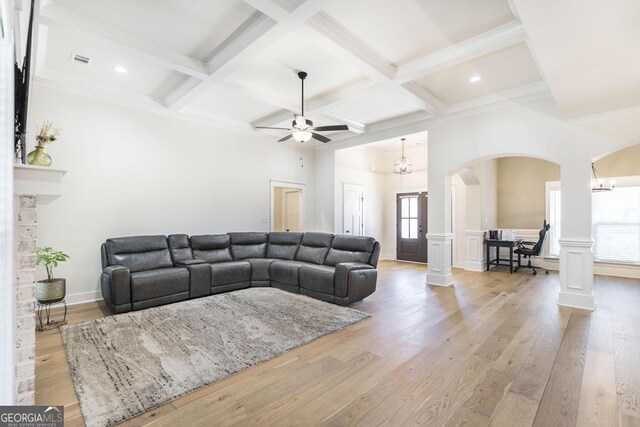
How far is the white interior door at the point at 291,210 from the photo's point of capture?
823cm

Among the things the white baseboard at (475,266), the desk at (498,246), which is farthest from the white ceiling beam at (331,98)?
the white baseboard at (475,266)

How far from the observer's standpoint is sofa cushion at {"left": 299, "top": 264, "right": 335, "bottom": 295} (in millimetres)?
4203

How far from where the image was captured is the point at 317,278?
171 inches

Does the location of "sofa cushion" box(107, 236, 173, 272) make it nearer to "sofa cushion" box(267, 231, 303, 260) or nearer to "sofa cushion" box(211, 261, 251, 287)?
"sofa cushion" box(211, 261, 251, 287)

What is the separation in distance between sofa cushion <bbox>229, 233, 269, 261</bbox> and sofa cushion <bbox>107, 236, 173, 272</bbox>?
1187mm

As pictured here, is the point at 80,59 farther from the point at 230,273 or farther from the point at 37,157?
the point at 230,273

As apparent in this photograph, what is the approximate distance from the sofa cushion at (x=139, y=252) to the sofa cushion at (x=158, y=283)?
8.4 inches

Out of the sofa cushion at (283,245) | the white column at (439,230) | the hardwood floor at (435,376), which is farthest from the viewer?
the sofa cushion at (283,245)

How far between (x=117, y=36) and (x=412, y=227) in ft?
23.9

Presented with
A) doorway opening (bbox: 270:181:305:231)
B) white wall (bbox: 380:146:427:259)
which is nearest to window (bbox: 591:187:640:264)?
white wall (bbox: 380:146:427:259)

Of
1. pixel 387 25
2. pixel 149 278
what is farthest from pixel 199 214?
pixel 387 25

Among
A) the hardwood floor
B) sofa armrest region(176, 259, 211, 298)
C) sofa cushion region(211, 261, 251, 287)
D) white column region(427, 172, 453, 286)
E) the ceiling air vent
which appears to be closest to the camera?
the hardwood floor

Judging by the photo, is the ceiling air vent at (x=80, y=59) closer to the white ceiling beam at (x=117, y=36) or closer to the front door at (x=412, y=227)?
the white ceiling beam at (x=117, y=36)

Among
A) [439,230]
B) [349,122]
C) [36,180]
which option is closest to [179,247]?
[36,180]
